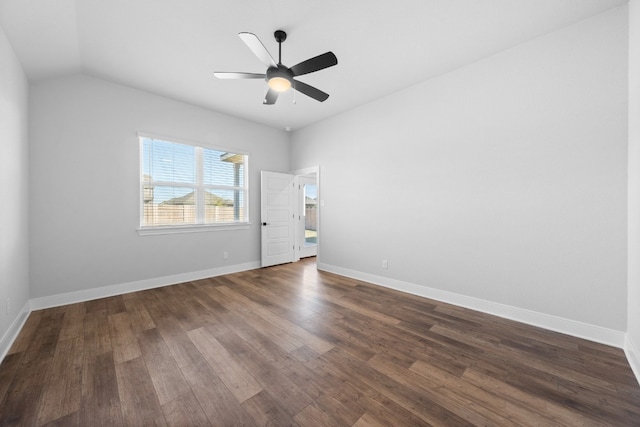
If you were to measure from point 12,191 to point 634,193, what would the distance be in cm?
566

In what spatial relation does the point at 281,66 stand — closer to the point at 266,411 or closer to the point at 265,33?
the point at 265,33

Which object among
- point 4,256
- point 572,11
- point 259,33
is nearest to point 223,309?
point 4,256

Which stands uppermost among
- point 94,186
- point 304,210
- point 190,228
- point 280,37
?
point 280,37

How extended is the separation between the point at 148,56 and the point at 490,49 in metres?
3.99

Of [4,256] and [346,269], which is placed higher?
[4,256]

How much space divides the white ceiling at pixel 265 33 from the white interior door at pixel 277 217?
2.25m

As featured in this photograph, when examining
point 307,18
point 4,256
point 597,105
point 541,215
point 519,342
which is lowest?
point 519,342

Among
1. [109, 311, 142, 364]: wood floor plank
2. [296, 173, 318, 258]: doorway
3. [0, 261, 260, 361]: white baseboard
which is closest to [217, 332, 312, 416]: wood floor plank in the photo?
[109, 311, 142, 364]: wood floor plank

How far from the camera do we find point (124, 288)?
142 inches

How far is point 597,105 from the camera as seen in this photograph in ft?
7.50

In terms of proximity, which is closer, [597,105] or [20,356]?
[20,356]

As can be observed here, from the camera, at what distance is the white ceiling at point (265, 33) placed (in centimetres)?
216

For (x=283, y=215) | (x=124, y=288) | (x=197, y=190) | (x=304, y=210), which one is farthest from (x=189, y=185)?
(x=304, y=210)

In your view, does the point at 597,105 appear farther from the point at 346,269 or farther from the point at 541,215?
the point at 346,269
